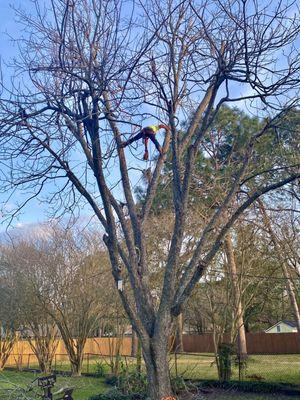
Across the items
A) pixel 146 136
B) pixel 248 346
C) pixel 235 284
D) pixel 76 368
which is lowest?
pixel 76 368

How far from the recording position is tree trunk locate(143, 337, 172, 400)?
23.3ft

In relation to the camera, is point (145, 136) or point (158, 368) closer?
point (158, 368)

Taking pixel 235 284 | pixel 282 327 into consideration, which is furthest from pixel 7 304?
pixel 282 327

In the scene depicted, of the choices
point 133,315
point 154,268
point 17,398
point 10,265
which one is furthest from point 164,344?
point 10,265

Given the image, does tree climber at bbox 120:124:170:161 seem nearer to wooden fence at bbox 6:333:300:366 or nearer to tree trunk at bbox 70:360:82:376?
tree trunk at bbox 70:360:82:376

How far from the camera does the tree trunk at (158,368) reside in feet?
23.3

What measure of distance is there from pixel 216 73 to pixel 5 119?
319 cm

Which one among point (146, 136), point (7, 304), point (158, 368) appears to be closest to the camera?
point (158, 368)

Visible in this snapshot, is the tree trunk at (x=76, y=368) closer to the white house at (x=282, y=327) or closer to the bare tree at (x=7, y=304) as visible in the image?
the bare tree at (x=7, y=304)

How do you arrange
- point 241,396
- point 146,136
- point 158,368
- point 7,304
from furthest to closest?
point 7,304, point 241,396, point 146,136, point 158,368

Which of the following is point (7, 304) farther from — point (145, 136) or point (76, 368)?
point (145, 136)

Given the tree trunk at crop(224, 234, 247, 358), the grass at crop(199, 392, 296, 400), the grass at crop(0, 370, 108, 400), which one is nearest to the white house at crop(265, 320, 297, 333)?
the grass at crop(0, 370, 108, 400)

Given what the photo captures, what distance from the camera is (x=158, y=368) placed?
7.16 m

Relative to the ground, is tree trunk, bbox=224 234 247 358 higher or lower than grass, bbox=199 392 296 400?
higher
